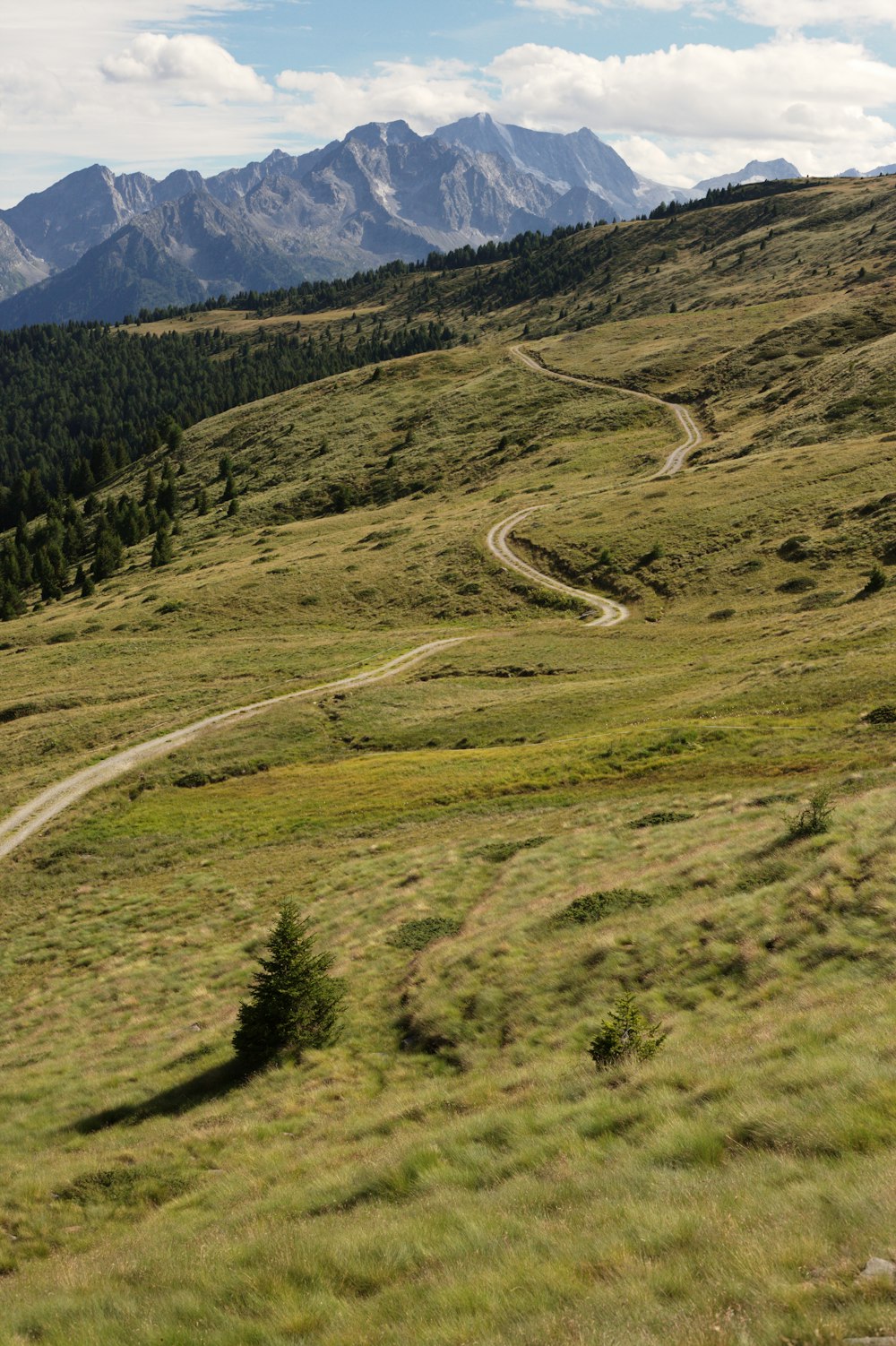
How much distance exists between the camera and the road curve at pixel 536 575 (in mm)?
74125

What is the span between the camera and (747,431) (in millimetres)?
115250

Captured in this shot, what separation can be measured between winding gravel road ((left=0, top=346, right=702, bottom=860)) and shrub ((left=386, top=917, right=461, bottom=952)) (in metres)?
24.8

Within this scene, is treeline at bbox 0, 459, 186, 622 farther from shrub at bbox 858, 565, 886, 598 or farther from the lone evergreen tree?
the lone evergreen tree

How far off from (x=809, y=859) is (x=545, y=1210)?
13.3m

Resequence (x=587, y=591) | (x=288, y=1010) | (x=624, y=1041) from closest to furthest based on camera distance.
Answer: (x=624, y=1041) → (x=288, y=1010) → (x=587, y=591)

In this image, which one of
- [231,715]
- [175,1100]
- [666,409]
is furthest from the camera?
[666,409]

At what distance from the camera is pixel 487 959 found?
69.1 feet

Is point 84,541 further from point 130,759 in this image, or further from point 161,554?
point 130,759

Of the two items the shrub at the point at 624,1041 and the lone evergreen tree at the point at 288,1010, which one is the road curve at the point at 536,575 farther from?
the shrub at the point at 624,1041

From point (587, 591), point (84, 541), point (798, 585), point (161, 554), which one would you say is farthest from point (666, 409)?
point (84, 541)

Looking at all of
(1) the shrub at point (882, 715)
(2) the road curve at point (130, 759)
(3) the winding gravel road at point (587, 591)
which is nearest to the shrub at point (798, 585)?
(3) the winding gravel road at point (587, 591)

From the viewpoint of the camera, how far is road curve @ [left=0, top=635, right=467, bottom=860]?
1688 inches

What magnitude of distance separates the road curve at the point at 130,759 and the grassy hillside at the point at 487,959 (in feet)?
5.44

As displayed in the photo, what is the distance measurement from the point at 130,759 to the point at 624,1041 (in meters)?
43.3
